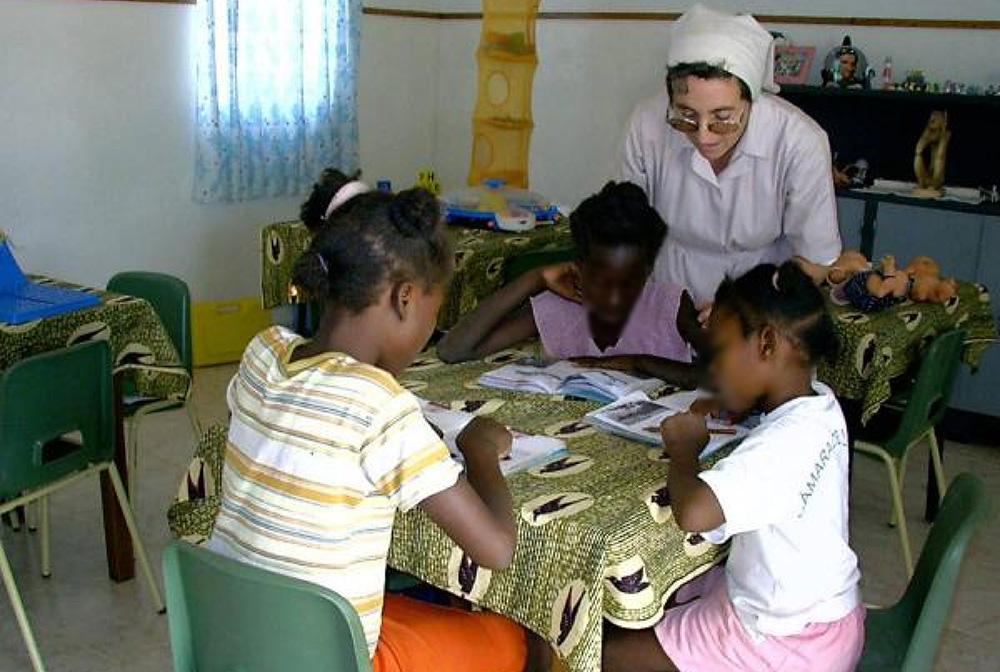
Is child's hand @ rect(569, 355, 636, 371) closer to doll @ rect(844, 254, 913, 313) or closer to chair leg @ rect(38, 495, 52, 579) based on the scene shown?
doll @ rect(844, 254, 913, 313)

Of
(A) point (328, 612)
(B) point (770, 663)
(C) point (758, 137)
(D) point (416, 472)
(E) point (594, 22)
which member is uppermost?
(E) point (594, 22)

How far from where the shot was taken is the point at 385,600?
1.81 meters

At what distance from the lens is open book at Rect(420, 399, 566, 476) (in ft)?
5.96

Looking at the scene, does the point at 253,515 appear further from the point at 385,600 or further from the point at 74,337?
the point at 74,337

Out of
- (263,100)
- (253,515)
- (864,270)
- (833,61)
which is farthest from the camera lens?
(263,100)

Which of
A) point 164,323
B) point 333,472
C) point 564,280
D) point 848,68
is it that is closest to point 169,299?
point 164,323

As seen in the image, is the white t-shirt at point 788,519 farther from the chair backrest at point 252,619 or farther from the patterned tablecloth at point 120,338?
the patterned tablecloth at point 120,338

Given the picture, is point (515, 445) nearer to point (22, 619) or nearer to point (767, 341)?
point (767, 341)

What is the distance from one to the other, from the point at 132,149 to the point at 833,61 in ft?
9.71

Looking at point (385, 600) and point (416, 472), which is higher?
point (416, 472)

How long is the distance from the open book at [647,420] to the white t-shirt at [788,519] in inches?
9.7

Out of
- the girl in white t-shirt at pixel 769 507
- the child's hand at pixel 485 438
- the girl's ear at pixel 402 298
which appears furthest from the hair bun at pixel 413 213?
the girl in white t-shirt at pixel 769 507

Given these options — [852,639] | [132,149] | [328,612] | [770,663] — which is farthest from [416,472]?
[132,149]

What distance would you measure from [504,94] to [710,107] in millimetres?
3560
